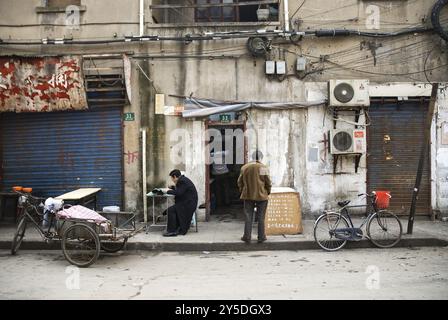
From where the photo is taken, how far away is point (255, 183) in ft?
31.6

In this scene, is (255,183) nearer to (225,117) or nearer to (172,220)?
(172,220)

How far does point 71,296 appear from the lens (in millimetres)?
6316

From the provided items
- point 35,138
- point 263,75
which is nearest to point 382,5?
point 263,75

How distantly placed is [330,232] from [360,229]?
64cm

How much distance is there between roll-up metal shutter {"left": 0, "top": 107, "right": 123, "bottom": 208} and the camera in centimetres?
1225

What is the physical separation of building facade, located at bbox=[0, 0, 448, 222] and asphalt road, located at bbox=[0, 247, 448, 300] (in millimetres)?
3047

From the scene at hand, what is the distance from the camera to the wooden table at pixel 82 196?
33.2 feet

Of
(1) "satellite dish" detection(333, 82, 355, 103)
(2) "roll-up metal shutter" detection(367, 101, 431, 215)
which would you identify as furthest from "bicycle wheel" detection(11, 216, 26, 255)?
(2) "roll-up metal shutter" detection(367, 101, 431, 215)

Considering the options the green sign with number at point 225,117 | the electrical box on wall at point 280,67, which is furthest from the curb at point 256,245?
the electrical box on wall at point 280,67

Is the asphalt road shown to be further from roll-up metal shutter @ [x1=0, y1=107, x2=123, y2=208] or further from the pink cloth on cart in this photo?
roll-up metal shutter @ [x1=0, y1=107, x2=123, y2=208]

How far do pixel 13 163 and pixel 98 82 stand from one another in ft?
10.8

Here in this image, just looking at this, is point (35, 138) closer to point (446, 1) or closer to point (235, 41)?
point (235, 41)

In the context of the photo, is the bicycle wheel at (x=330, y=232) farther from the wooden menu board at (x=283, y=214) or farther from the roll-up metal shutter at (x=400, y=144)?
the roll-up metal shutter at (x=400, y=144)

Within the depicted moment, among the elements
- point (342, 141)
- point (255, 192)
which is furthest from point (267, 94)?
point (255, 192)
